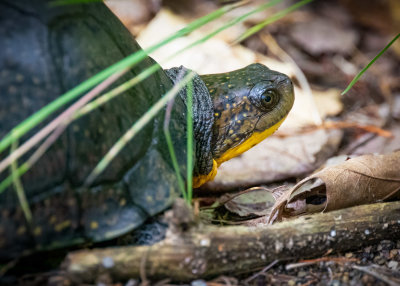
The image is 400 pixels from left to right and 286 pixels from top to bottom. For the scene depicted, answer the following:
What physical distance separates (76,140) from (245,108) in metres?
1.29

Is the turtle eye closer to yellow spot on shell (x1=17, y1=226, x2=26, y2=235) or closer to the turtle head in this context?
the turtle head

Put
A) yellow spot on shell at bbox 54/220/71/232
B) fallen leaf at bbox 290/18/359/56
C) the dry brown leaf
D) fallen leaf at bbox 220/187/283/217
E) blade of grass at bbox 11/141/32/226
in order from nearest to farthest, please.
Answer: blade of grass at bbox 11/141/32/226, yellow spot on shell at bbox 54/220/71/232, the dry brown leaf, fallen leaf at bbox 220/187/283/217, fallen leaf at bbox 290/18/359/56

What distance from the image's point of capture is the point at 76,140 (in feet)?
6.34

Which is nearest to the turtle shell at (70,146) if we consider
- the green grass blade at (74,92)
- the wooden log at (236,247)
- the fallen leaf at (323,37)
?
the wooden log at (236,247)

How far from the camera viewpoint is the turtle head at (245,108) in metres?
2.85

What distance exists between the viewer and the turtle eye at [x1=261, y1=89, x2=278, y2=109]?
2.86 m

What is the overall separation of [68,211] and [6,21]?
900 millimetres

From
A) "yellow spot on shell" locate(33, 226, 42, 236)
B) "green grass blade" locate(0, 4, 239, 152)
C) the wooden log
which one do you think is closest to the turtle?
"yellow spot on shell" locate(33, 226, 42, 236)

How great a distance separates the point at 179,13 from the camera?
5.50 m

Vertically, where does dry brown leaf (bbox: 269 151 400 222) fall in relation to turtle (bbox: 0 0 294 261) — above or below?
below

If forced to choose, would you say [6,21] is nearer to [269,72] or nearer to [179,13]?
[269,72]

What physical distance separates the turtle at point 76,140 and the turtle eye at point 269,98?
72cm

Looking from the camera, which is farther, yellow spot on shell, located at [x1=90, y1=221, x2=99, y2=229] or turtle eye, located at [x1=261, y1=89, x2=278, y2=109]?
turtle eye, located at [x1=261, y1=89, x2=278, y2=109]

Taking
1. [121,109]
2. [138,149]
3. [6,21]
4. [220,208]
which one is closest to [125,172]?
[138,149]
